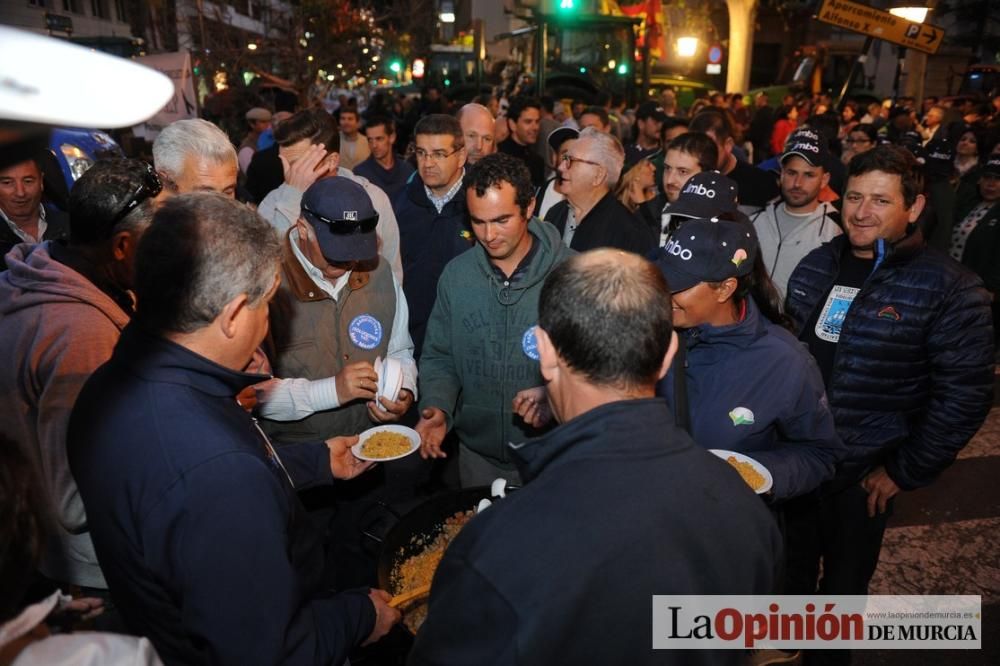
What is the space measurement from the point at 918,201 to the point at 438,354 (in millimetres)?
2612

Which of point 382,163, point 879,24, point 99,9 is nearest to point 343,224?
point 382,163

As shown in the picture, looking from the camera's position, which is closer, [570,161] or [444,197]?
[570,161]

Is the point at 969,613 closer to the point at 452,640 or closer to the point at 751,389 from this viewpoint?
the point at 751,389

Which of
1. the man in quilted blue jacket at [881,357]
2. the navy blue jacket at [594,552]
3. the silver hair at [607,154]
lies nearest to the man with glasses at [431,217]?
the silver hair at [607,154]

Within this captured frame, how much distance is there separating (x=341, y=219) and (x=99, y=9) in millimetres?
37837

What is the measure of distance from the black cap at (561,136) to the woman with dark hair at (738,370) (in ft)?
13.9

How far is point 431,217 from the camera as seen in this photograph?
5242mm

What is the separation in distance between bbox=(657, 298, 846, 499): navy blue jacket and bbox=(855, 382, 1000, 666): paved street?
1.74 metres

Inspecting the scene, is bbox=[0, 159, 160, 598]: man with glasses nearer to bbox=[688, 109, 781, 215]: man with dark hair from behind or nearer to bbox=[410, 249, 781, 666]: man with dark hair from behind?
bbox=[410, 249, 781, 666]: man with dark hair from behind

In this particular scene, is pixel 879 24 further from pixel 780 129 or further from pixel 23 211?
pixel 23 211

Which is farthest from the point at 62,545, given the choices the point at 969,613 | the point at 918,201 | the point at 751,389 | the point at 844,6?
the point at 844,6

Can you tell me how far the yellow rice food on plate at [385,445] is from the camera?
9.37 ft

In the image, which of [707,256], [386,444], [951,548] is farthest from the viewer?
[951,548]

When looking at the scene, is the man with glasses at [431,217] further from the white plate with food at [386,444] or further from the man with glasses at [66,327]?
the man with glasses at [66,327]
